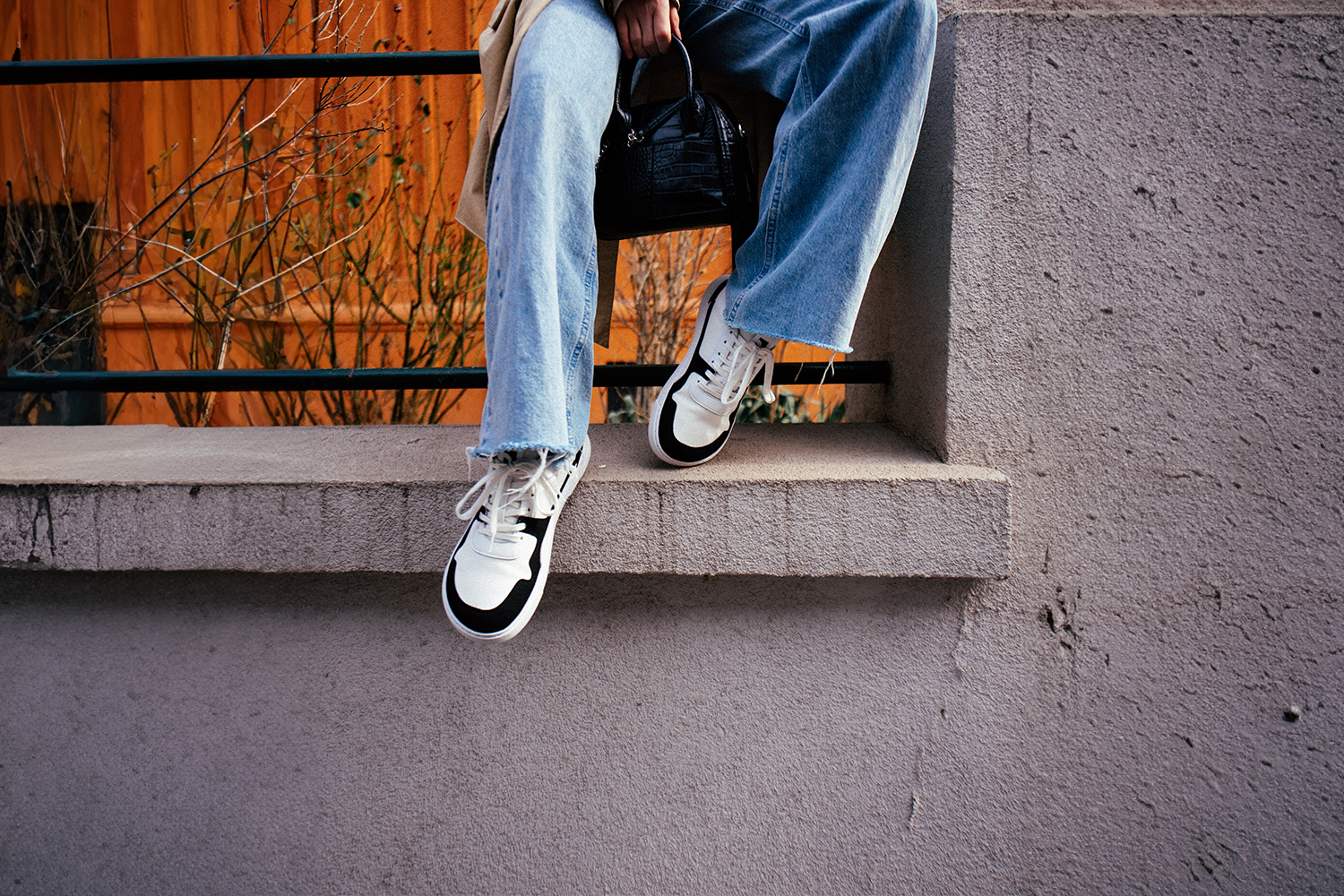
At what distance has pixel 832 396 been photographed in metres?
3.73

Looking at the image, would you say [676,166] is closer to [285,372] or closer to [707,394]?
[707,394]

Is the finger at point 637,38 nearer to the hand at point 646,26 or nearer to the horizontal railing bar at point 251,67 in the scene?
the hand at point 646,26

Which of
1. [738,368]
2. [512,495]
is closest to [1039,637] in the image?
[738,368]

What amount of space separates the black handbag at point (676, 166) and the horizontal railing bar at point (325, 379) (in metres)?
0.36

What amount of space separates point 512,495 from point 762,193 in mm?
668

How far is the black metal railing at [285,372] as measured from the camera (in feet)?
5.14

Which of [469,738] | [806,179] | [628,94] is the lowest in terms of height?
[469,738]

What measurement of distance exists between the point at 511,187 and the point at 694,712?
90cm

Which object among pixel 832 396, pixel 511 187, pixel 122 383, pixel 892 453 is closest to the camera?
pixel 511 187

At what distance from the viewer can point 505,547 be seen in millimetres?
1109

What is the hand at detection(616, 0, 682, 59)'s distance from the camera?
4.20 ft

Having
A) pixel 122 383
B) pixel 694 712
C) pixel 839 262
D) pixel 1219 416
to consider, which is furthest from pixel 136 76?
pixel 1219 416

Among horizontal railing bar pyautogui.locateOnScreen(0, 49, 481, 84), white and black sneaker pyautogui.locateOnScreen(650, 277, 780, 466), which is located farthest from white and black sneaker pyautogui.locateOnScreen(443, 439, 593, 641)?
horizontal railing bar pyautogui.locateOnScreen(0, 49, 481, 84)

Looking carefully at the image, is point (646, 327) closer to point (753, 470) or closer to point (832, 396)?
point (832, 396)
